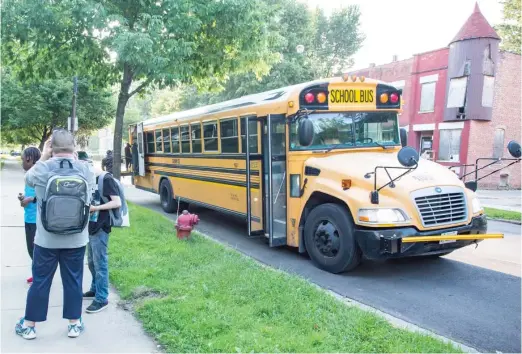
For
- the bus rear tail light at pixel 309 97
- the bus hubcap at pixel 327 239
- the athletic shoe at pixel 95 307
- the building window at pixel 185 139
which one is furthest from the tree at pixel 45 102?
the athletic shoe at pixel 95 307

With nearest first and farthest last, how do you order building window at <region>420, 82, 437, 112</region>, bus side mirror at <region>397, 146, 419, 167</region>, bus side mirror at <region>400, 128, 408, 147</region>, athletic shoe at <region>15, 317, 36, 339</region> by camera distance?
athletic shoe at <region>15, 317, 36, 339</region>, bus side mirror at <region>397, 146, 419, 167</region>, bus side mirror at <region>400, 128, 408, 147</region>, building window at <region>420, 82, 437, 112</region>

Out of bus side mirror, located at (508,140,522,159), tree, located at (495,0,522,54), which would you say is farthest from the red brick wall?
bus side mirror, located at (508,140,522,159)

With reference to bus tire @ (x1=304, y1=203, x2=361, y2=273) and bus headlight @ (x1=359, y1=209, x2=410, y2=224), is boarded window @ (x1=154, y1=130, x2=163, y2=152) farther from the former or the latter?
bus headlight @ (x1=359, y1=209, x2=410, y2=224)

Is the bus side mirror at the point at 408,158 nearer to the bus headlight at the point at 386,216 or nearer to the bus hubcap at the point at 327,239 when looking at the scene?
the bus headlight at the point at 386,216

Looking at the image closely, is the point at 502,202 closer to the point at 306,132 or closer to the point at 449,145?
the point at 449,145

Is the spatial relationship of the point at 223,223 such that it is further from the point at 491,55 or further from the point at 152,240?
the point at 491,55

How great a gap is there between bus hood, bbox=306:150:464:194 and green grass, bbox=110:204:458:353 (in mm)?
1487

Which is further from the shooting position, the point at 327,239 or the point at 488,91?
the point at 488,91

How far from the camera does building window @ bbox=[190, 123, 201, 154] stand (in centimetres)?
923

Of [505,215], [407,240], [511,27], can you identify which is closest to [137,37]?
[407,240]

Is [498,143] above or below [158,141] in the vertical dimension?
below

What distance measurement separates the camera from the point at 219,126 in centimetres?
834

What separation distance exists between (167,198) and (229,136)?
12.5 feet

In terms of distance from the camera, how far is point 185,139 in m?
9.94
